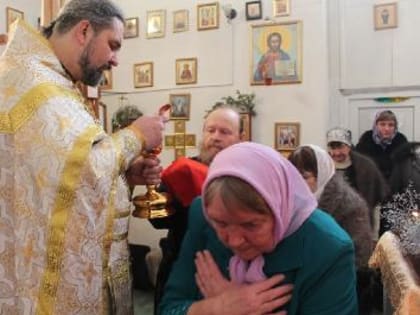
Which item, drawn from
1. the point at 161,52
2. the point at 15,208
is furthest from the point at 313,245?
the point at 161,52

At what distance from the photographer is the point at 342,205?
84.3 inches

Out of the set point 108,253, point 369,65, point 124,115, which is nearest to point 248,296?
point 108,253

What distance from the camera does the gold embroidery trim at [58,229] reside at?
1.38 m

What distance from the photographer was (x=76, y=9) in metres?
1.59

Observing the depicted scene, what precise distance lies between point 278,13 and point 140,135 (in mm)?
3886

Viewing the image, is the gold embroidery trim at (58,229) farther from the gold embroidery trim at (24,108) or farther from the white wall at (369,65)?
the white wall at (369,65)

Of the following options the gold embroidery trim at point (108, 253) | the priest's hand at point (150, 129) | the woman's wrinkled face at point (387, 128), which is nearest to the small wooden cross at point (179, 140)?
the woman's wrinkled face at point (387, 128)

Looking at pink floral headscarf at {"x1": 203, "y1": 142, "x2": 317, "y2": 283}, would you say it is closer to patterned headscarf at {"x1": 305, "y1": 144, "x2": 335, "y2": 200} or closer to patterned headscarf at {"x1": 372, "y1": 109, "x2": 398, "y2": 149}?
patterned headscarf at {"x1": 305, "y1": 144, "x2": 335, "y2": 200}

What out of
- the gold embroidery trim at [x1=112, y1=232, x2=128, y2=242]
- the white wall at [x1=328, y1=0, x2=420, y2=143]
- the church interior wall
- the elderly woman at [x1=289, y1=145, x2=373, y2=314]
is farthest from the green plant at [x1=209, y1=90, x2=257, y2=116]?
the gold embroidery trim at [x1=112, y1=232, x2=128, y2=242]

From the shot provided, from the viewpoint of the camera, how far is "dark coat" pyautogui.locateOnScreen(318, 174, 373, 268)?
212 centimetres

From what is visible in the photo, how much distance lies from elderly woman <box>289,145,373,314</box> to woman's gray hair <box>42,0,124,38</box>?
1.10 meters

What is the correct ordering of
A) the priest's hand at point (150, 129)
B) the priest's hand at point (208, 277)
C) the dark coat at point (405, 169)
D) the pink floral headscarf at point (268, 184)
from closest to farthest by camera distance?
the pink floral headscarf at point (268, 184) < the priest's hand at point (208, 277) < the priest's hand at point (150, 129) < the dark coat at point (405, 169)

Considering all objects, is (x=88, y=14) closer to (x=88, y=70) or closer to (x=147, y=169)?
(x=88, y=70)

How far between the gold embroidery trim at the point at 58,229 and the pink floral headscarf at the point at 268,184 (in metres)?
0.48
